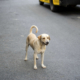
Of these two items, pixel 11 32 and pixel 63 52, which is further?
pixel 11 32

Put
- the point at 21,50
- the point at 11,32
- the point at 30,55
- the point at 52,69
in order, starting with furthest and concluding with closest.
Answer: the point at 11,32
the point at 21,50
the point at 30,55
the point at 52,69

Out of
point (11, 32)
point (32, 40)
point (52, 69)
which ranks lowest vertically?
point (11, 32)

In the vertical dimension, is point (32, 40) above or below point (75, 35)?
above

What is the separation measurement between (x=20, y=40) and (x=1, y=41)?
2.43ft

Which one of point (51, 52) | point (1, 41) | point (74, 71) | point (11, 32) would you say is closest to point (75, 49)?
point (51, 52)

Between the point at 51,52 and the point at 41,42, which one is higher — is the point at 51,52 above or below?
below

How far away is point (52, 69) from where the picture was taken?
3.74 m

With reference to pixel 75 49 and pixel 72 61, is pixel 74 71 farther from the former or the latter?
pixel 75 49

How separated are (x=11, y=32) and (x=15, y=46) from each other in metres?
1.92

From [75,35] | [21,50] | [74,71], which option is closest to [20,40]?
[21,50]

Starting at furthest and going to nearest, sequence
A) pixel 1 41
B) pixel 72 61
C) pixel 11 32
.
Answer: pixel 11 32 → pixel 1 41 → pixel 72 61

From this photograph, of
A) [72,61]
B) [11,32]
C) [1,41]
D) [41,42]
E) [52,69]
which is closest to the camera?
[41,42]

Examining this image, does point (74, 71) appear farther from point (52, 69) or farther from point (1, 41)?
point (1, 41)

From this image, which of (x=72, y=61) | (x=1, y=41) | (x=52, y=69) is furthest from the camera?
(x=1, y=41)
